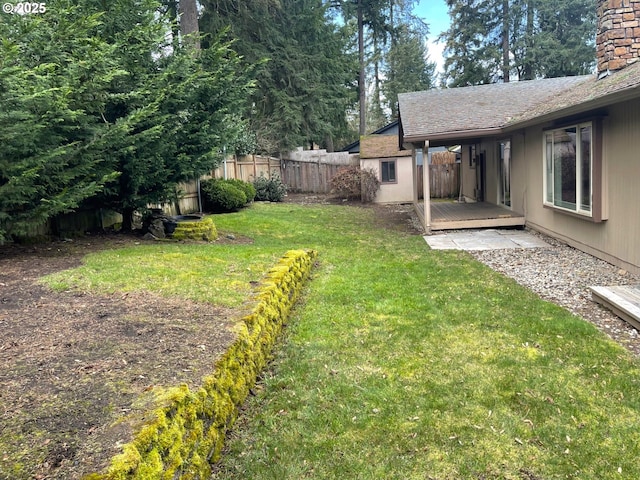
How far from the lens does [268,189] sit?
19.1 meters

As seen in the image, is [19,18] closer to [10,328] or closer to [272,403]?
[10,328]

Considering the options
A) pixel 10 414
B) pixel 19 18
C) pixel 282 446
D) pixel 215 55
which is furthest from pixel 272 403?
pixel 215 55

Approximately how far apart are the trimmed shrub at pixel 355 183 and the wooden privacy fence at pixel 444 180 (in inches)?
81.0

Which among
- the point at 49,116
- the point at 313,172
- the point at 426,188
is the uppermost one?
the point at 49,116

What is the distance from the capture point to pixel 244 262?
675 centimetres

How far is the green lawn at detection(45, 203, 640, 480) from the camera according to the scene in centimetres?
275

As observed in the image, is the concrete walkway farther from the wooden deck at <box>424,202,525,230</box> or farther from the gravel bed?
the gravel bed

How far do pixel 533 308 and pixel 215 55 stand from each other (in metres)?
6.61

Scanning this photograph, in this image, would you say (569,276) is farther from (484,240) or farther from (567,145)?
(484,240)

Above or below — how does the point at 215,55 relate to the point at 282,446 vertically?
above

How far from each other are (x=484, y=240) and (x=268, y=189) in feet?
35.8

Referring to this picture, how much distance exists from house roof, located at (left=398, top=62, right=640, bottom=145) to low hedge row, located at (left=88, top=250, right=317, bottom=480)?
6.04 meters

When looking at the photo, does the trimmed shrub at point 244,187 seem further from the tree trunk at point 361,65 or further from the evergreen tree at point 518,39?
the evergreen tree at point 518,39

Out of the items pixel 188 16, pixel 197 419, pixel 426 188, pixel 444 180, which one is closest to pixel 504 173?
pixel 426 188
